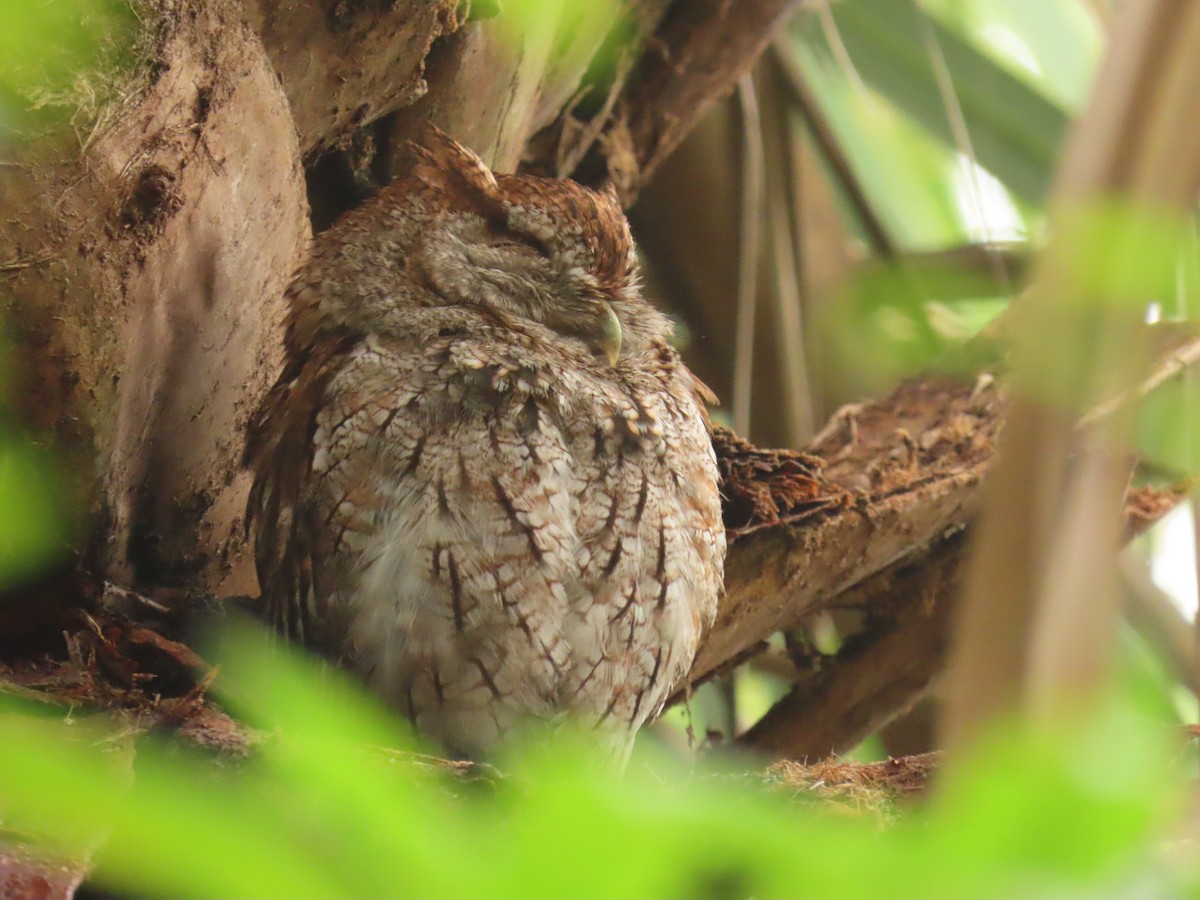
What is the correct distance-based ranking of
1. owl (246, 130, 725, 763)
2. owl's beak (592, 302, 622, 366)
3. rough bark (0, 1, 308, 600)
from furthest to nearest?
1. owl's beak (592, 302, 622, 366)
2. owl (246, 130, 725, 763)
3. rough bark (0, 1, 308, 600)

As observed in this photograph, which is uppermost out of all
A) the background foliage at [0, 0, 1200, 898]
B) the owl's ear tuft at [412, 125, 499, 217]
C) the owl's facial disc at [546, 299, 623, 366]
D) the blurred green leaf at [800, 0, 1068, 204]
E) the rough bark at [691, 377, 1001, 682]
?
the blurred green leaf at [800, 0, 1068, 204]

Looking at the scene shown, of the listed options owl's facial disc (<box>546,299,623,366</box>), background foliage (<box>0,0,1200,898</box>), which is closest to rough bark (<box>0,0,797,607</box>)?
owl's facial disc (<box>546,299,623,366</box>)

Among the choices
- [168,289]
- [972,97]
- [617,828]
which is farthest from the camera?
[972,97]

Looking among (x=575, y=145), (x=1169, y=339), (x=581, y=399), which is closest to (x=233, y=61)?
(x=581, y=399)

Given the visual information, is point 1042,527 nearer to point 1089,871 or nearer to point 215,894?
point 1089,871

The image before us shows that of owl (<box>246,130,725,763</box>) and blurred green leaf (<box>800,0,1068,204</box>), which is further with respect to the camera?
blurred green leaf (<box>800,0,1068,204</box>)

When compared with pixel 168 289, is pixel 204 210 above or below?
above

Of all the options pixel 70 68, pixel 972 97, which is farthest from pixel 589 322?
pixel 972 97

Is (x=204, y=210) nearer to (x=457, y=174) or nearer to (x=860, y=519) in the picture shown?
(x=457, y=174)

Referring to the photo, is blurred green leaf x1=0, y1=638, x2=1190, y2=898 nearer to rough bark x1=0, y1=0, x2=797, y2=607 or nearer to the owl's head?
rough bark x1=0, y1=0, x2=797, y2=607
